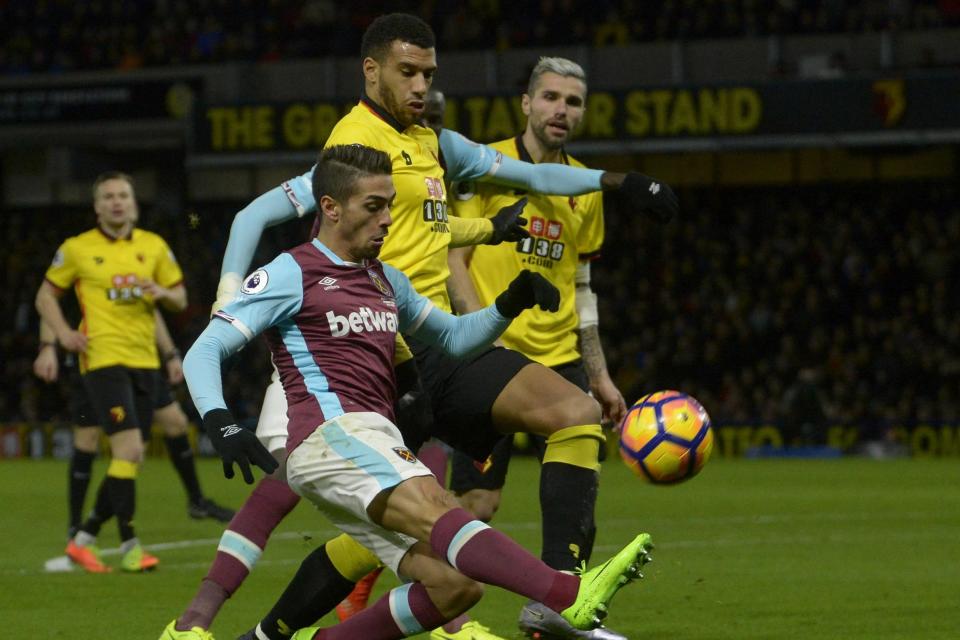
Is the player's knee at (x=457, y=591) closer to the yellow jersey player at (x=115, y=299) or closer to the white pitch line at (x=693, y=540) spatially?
the white pitch line at (x=693, y=540)

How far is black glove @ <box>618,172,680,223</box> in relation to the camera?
20.8ft

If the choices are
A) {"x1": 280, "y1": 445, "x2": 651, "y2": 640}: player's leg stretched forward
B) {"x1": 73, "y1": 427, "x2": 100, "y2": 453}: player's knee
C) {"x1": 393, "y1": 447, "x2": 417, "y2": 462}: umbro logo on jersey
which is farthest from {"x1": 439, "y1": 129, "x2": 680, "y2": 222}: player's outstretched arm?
{"x1": 73, "y1": 427, "x2": 100, "y2": 453}: player's knee

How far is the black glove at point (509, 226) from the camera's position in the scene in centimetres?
616

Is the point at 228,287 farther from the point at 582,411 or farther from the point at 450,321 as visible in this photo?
the point at 582,411

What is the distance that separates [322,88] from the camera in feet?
90.4

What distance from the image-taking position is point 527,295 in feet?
17.3

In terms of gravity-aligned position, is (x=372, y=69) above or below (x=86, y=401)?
above

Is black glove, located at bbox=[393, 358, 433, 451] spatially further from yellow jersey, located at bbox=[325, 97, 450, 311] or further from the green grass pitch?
the green grass pitch

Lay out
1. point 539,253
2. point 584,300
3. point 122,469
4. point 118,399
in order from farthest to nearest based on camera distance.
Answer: point 118,399, point 122,469, point 584,300, point 539,253

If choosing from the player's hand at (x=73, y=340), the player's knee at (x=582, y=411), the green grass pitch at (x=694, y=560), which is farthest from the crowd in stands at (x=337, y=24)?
the player's knee at (x=582, y=411)

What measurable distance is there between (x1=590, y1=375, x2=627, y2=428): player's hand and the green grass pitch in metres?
0.85

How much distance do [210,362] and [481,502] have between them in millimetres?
2575

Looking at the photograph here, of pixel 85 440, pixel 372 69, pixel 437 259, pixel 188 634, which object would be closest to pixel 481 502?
pixel 437 259

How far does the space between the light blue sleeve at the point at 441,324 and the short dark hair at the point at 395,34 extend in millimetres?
1009
